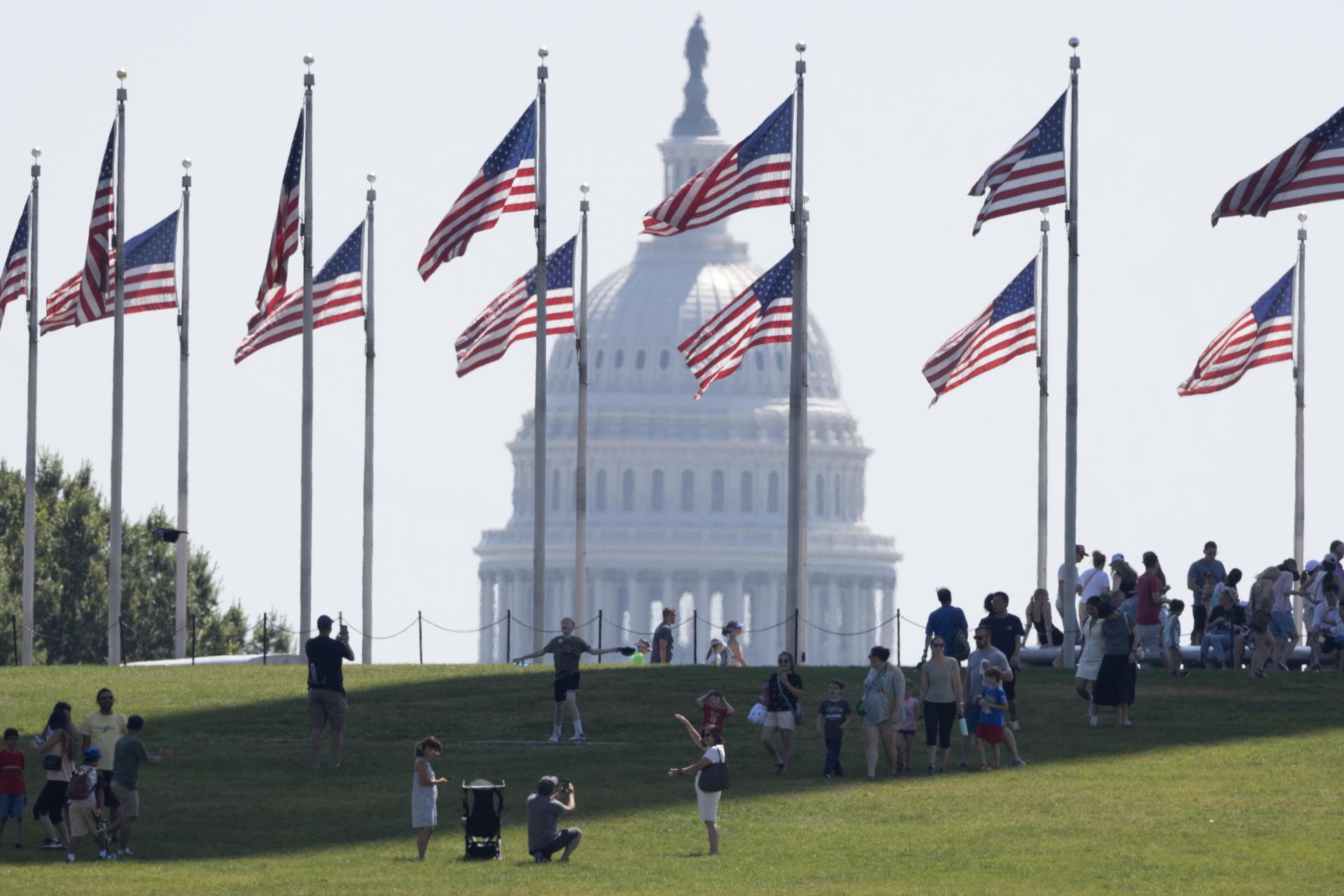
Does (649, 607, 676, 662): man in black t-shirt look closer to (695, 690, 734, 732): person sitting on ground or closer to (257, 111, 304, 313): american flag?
(257, 111, 304, 313): american flag

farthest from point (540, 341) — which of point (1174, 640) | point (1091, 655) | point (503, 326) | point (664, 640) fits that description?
point (1091, 655)

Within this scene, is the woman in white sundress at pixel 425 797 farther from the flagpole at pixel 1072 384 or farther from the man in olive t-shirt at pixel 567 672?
the flagpole at pixel 1072 384

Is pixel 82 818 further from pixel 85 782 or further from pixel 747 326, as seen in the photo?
pixel 747 326

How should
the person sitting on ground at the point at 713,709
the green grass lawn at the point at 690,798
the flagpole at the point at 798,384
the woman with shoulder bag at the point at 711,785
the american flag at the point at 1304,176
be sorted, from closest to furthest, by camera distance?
the green grass lawn at the point at 690,798
the woman with shoulder bag at the point at 711,785
the person sitting on ground at the point at 713,709
the american flag at the point at 1304,176
the flagpole at the point at 798,384

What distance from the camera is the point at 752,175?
57.5 m

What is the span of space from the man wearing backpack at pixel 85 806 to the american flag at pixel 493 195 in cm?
2183

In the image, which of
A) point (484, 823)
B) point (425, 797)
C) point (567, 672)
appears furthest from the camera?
point (567, 672)

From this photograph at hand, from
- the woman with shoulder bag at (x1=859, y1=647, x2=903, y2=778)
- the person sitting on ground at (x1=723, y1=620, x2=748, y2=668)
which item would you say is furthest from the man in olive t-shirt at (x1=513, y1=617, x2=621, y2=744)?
the person sitting on ground at (x1=723, y1=620, x2=748, y2=668)

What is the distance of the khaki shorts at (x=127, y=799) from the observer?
38.7 meters

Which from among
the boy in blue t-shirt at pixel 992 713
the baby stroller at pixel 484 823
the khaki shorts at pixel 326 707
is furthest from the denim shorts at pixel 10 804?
the boy in blue t-shirt at pixel 992 713

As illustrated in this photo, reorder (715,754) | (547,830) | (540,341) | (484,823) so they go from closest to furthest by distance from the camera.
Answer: (547,830) < (484,823) < (715,754) < (540,341)

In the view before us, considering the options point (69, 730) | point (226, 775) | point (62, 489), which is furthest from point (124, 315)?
point (62, 489)

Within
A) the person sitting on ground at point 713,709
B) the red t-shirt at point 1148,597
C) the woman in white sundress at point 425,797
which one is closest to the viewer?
the woman in white sundress at point 425,797

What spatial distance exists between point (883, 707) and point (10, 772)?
10725 millimetres
